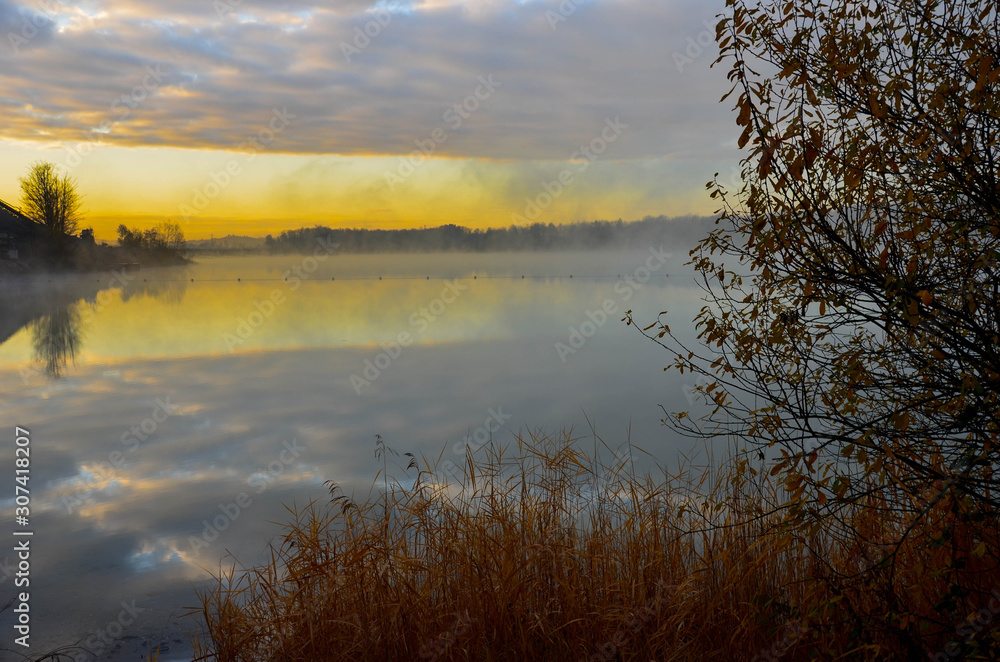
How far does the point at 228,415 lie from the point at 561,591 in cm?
1398

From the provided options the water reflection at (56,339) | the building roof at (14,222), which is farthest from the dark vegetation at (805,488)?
the building roof at (14,222)

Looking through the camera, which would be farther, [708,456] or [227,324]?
[227,324]

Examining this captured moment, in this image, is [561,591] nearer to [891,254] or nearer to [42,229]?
[891,254]

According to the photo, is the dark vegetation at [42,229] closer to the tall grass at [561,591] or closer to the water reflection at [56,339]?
the water reflection at [56,339]

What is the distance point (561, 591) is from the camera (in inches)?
228

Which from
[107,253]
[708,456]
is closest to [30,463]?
[708,456]

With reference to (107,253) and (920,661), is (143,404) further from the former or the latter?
(107,253)

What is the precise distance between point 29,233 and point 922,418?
86.9 meters

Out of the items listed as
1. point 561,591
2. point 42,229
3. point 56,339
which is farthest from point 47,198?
point 561,591

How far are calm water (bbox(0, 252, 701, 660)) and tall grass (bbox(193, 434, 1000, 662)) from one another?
1537 millimetres

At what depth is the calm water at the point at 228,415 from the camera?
8.68 m

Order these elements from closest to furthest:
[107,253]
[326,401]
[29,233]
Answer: [326,401], [29,233], [107,253]

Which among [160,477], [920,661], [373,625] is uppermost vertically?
[920,661]

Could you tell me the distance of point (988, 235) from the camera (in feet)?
13.9
